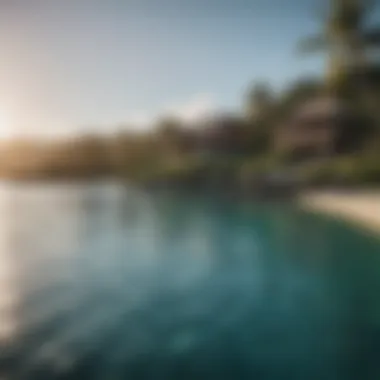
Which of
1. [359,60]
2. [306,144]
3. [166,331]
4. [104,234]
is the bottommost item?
[166,331]

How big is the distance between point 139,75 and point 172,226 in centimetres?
31

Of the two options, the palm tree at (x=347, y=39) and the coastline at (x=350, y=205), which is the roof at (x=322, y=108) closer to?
the palm tree at (x=347, y=39)

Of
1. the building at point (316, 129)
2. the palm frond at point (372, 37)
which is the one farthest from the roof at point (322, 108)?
the palm frond at point (372, 37)

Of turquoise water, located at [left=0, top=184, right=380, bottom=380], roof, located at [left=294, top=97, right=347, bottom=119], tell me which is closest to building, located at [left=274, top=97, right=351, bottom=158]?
roof, located at [left=294, top=97, right=347, bottom=119]

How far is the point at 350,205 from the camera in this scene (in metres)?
1.09

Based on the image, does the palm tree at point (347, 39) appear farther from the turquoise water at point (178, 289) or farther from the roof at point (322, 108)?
the turquoise water at point (178, 289)

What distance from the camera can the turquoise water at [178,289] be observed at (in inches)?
40.9

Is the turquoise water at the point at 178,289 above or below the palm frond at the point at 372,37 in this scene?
below

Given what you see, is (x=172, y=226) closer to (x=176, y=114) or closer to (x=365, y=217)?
(x=176, y=114)

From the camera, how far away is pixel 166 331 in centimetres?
106

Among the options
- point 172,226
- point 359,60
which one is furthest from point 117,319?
point 359,60

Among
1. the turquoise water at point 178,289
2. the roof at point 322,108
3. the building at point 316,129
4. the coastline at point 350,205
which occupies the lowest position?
the turquoise water at point 178,289

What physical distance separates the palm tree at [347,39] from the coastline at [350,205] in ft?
0.69

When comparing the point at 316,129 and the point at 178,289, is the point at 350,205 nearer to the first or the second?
the point at 316,129
